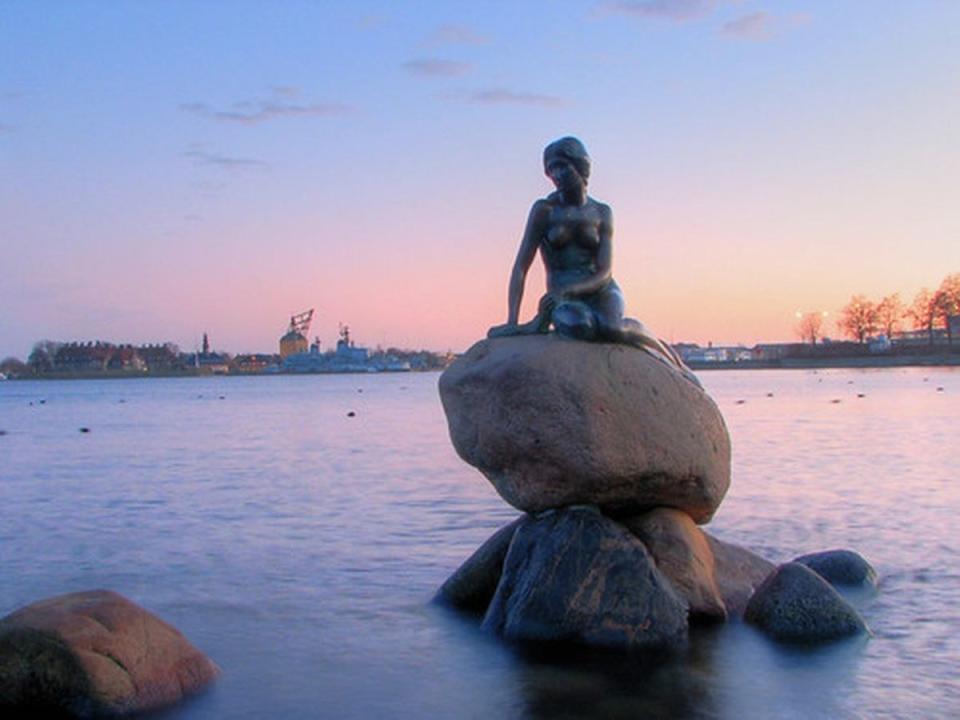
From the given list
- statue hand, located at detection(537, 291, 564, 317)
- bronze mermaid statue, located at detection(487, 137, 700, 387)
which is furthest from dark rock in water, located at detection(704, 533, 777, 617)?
statue hand, located at detection(537, 291, 564, 317)

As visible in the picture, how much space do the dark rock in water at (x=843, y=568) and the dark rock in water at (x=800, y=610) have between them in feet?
6.04

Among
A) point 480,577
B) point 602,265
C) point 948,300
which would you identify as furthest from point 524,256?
point 948,300

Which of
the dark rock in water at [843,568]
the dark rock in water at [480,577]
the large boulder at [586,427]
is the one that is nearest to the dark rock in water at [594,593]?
the large boulder at [586,427]

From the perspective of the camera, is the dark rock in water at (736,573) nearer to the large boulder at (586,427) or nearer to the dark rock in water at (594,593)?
the large boulder at (586,427)

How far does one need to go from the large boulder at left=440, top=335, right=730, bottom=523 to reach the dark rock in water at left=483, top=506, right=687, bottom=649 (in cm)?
44

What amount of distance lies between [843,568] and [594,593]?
3818 millimetres

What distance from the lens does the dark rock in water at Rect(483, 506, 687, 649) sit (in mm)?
10445

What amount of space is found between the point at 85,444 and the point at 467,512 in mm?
25165

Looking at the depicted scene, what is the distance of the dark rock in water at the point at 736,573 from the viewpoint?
11578mm

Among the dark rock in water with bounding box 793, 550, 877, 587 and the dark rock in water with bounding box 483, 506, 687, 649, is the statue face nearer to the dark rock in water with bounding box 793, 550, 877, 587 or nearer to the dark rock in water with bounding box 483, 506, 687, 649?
the dark rock in water with bounding box 483, 506, 687, 649

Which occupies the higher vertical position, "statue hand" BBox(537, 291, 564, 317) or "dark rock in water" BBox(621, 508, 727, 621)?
"statue hand" BBox(537, 291, 564, 317)

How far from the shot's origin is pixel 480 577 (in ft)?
40.4

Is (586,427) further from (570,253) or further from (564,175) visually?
(564,175)

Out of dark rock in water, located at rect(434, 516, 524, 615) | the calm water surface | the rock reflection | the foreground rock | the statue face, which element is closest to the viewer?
the foreground rock
